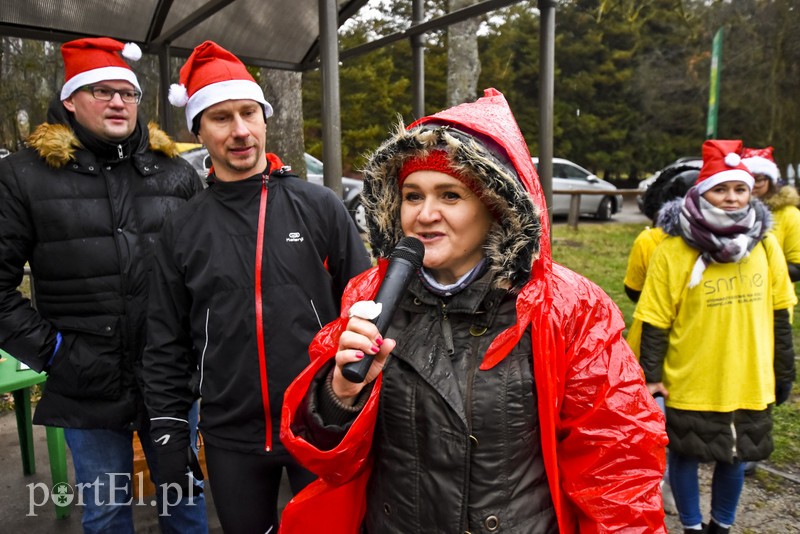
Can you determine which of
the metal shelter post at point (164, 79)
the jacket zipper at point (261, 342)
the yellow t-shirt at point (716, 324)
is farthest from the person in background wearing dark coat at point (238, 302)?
the metal shelter post at point (164, 79)

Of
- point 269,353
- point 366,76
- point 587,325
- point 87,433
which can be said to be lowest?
point 87,433

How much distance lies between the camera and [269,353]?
2.30 metres

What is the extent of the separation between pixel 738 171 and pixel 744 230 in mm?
275

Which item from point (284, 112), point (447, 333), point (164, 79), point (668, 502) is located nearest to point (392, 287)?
point (447, 333)

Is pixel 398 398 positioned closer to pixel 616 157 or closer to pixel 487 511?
pixel 487 511

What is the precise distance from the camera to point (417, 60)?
14.5ft

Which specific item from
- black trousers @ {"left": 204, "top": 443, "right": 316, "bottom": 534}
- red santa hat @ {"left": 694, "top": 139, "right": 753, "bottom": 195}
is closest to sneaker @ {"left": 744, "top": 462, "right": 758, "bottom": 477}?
red santa hat @ {"left": 694, "top": 139, "right": 753, "bottom": 195}

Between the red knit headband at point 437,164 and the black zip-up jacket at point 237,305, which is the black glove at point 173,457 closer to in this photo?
the black zip-up jacket at point 237,305

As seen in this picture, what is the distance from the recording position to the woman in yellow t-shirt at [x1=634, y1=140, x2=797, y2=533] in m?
3.06

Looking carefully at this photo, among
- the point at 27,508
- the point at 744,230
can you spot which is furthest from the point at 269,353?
the point at 27,508

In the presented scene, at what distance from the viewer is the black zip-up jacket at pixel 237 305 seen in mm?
2301

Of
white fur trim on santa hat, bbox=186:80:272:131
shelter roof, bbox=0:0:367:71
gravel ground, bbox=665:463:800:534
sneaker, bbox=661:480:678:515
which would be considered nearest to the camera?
white fur trim on santa hat, bbox=186:80:272:131

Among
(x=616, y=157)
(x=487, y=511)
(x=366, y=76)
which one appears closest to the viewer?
(x=487, y=511)

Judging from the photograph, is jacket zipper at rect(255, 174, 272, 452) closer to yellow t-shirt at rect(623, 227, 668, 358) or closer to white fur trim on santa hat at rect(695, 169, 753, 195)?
white fur trim on santa hat at rect(695, 169, 753, 195)
